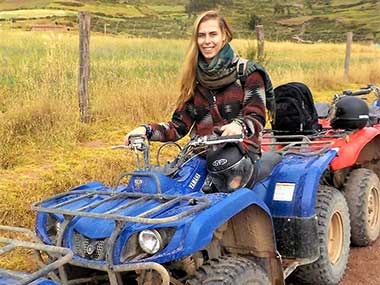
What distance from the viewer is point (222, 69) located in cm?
361

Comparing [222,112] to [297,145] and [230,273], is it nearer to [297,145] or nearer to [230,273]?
[297,145]

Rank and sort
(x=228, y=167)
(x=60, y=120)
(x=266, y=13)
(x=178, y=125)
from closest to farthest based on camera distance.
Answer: (x=228, y=167), (x=178, y=125), (x=60, y=120), (x=266, y=13)

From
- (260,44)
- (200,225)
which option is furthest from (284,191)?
(260,44)

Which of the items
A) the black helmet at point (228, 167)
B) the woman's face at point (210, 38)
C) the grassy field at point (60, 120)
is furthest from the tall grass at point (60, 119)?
the woman's face at point (210, 38)

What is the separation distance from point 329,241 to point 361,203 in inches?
30.8

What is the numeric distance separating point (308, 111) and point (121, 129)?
3.49 metres

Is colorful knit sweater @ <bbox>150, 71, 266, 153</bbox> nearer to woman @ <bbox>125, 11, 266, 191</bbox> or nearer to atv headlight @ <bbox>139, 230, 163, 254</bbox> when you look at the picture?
woman @ <bbox>125, 11, 266, 191</bbox>

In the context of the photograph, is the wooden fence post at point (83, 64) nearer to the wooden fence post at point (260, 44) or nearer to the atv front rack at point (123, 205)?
the atv front rack at point (123, 205)

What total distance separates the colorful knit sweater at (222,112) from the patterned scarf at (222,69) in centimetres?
5

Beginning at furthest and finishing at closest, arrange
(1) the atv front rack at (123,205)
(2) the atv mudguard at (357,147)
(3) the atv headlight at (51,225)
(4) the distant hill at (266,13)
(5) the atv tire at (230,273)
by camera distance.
→ (4) the distant hill at (266,13) → (2) the atv mudguard at (357,147) → (3) the atv headlight at (51,225) → (5) the atv tire at (230,273) → (1) the atv front rack at (123,205)

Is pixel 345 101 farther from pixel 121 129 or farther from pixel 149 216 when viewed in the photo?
pixel 121 129

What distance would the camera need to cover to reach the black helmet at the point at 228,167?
3346 mm

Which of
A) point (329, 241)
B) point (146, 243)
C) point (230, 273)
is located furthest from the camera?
point (329, 241)

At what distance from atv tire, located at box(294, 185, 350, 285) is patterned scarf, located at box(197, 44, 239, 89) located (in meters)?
1.20
